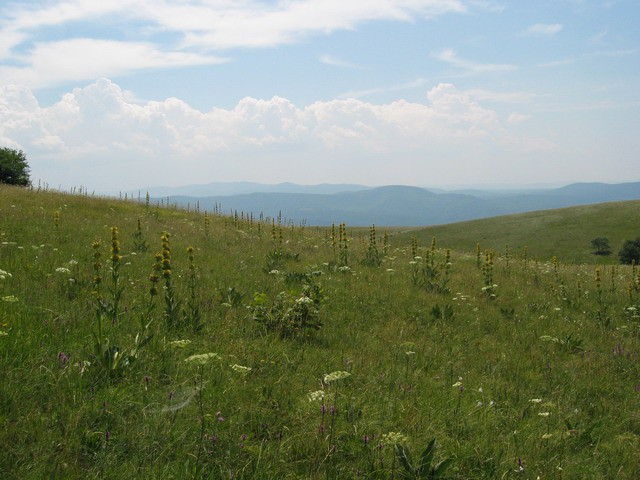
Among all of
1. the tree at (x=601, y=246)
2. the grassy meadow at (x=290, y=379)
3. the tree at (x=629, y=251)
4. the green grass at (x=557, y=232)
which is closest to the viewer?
the grassy meadow at (x=290, y=379)

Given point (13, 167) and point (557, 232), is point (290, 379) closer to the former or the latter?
point (13, 167)

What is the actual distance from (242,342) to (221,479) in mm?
2594

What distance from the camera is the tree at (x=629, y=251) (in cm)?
5567

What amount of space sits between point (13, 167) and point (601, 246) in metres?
70.4

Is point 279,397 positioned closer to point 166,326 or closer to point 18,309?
point 166,326

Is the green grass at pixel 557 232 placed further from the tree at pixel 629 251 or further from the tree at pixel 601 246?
the tree at pixel 629 251

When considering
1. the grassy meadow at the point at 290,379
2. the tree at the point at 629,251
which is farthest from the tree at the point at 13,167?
the tree at the point at 629,251

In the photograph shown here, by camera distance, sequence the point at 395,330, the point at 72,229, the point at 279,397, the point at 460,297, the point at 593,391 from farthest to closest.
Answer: the point at 72,229 → the point at 460,297 → the point at 395,330 → the point at 593,391 → the point at 279,397

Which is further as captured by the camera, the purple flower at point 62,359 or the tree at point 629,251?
the tree at point 629,251

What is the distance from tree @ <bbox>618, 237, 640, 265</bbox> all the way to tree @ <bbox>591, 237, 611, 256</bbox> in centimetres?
326

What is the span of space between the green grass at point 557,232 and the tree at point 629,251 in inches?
48.0

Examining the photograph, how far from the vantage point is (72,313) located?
5.63 meters

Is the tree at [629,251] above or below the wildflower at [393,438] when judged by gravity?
below

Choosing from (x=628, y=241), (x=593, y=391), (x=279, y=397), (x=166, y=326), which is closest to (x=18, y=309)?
(x=166, y=326)
